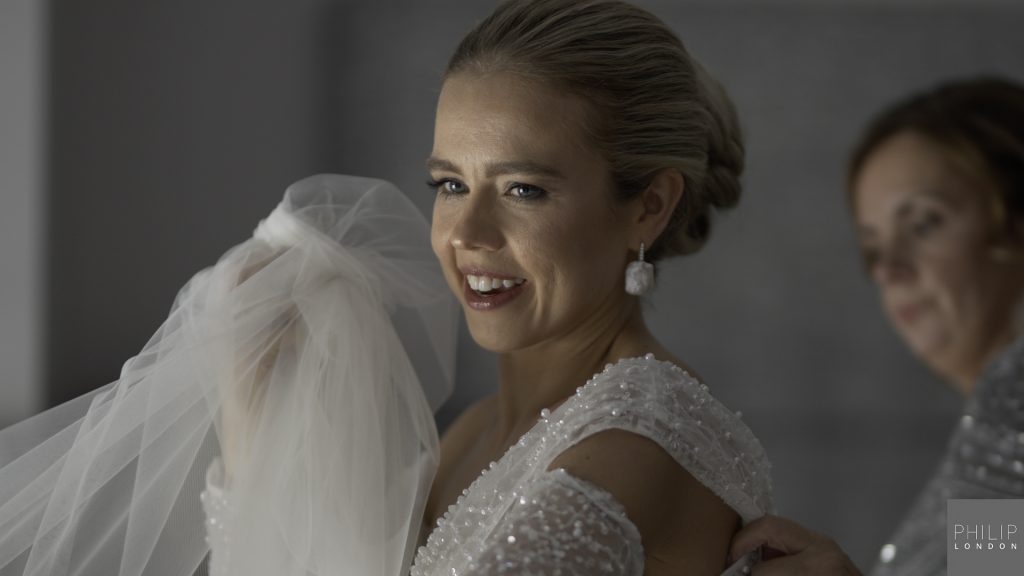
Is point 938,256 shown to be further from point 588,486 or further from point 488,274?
point 588,486

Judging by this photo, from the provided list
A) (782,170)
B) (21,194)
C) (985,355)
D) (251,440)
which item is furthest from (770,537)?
(782,170)

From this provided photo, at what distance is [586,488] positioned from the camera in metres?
1.07

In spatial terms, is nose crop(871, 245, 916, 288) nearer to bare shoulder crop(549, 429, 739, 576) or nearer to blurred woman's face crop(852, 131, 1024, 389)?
blurred woman's face crop(852, 131, 1024, 389)

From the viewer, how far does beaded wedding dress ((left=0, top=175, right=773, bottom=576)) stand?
1.21 meters

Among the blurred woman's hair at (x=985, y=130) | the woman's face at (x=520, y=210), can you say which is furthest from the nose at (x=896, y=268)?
the woman's face at (x=520, y=210)

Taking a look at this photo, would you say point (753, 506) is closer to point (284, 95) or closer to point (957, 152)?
point (957, 152)

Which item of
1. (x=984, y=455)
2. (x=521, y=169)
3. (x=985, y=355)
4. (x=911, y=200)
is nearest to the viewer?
(x=521, y=169)

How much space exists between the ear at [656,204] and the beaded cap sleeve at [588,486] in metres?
0.18

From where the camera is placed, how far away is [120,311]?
3.16m

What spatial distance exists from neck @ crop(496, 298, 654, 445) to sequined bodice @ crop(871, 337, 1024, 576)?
797 mm

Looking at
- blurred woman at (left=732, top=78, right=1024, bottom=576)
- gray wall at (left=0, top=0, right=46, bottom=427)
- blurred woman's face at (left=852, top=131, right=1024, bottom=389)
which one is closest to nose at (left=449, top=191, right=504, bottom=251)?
blurred woman at (left=732, top=78, right=1024, bottom=576)

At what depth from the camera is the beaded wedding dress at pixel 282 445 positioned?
121 centimetres

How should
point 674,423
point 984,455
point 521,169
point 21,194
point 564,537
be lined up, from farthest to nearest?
point 21,194 → point 984,455 → point 521,169 → point 674,423 → point 564,537

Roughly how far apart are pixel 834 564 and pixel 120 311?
2356mm
